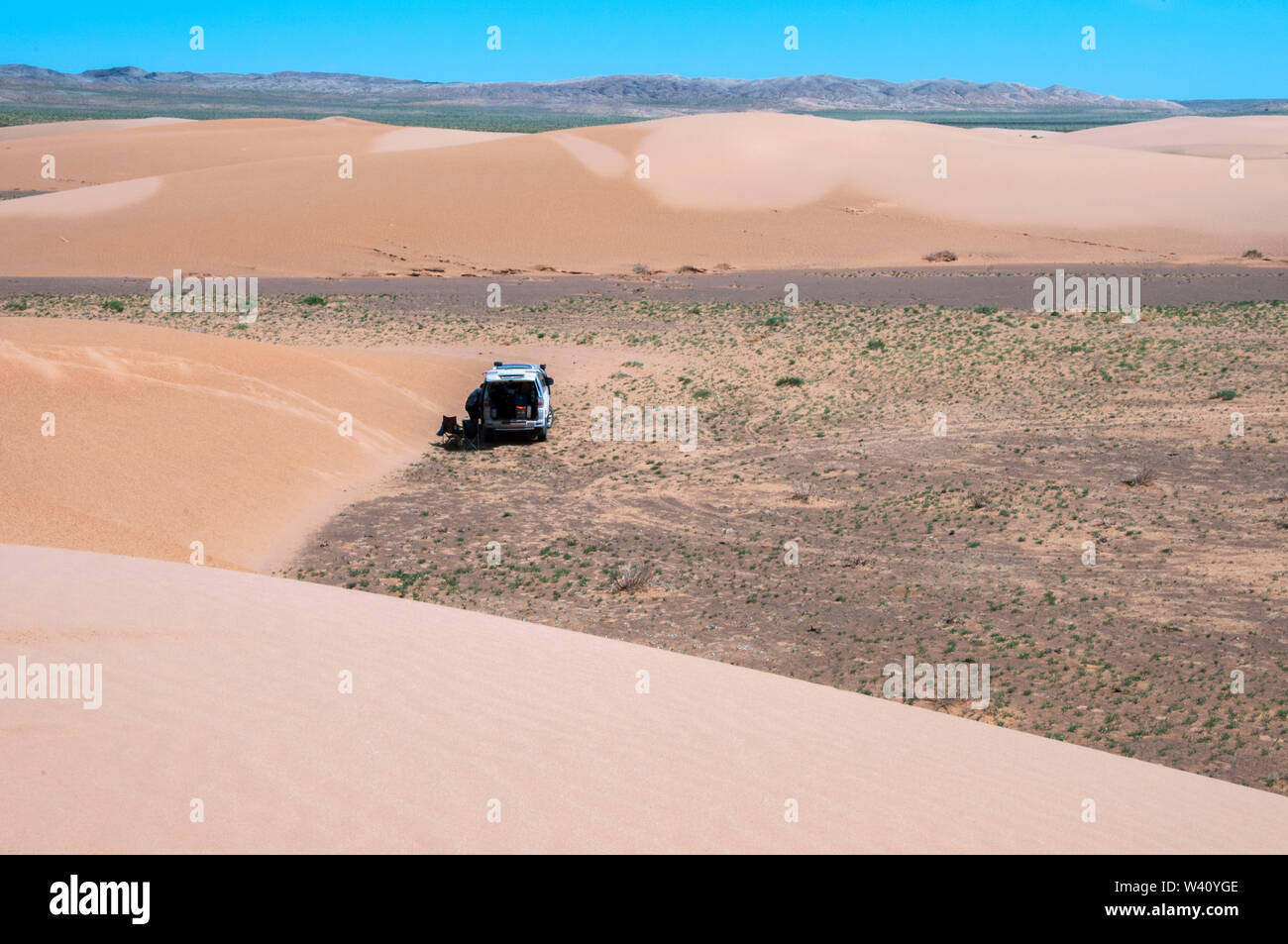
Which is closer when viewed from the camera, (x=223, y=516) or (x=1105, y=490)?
(x=223, y=516)

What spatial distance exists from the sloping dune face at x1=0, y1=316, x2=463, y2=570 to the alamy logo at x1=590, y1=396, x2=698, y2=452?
139 inches

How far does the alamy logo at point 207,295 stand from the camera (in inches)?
1507

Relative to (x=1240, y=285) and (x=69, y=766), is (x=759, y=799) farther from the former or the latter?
(x=1240, y=285)

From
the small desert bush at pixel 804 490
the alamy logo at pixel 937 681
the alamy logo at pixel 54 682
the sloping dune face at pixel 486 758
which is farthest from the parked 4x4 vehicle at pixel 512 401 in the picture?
the alamy logo at pixel 54 682

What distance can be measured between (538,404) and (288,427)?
466 cm

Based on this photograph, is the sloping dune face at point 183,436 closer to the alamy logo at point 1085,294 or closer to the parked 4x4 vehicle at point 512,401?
the parked 4x4 vehicle at point 512,401

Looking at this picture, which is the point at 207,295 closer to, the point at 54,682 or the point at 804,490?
the point at 804,490

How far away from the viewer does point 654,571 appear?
15.9 meters

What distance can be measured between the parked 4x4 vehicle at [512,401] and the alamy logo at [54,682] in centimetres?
1419

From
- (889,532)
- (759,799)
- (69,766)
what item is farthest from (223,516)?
(759,799)
